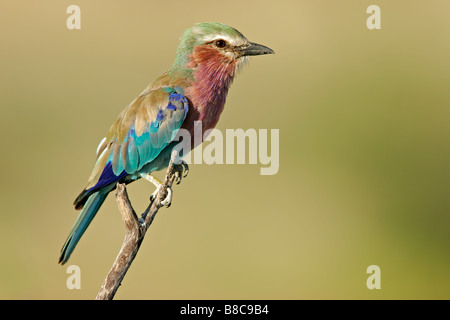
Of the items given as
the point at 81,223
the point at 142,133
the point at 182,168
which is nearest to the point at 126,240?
the point at 81,223

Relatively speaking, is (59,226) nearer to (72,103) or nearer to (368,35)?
(72,103)

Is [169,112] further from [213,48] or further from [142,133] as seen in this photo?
[213,48]

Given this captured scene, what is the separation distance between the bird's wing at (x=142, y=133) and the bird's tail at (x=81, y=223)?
135 millimetres

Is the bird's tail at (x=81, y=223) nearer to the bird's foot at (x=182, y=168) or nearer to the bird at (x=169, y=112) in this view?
the bird at (x=169, y=112)

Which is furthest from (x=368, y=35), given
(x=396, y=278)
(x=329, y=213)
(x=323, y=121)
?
(x=396, y=278)

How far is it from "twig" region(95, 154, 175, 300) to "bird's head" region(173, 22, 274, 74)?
1.20 metres

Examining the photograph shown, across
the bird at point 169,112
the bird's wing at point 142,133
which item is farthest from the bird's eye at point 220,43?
the bird's wing at point 142,133

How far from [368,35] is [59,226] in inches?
211

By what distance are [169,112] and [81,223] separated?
36.4 inches

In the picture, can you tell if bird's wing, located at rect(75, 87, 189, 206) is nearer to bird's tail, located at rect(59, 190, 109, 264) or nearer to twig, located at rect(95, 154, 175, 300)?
bird's tail, located at rect(59, 190, 109, 264)

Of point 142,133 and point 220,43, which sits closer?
point 142,133

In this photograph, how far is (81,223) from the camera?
170 inches

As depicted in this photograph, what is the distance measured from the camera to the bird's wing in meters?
4.46

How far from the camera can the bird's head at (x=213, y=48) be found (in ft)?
15.5
